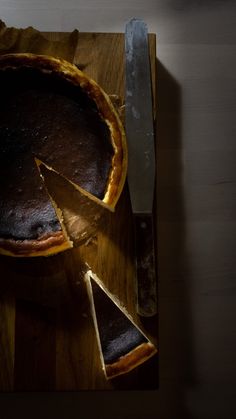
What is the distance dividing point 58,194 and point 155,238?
20 centimetres

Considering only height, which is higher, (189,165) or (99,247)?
(189,165)

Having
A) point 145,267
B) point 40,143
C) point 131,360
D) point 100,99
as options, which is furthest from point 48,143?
point 131,360

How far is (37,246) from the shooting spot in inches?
42.5

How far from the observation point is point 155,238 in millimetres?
1136

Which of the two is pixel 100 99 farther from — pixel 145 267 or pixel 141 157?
pixel 145 267

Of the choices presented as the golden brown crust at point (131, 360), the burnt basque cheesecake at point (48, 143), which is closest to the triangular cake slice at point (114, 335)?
the golden brown crust at point (131, 360)

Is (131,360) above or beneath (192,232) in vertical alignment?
beneath

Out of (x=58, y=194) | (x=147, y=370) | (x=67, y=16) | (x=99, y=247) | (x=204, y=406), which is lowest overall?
(x=204, y=406)

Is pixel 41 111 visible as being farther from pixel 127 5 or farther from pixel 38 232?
pixel 127 5

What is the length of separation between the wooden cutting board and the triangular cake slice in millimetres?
16

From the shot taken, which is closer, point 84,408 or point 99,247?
point 99,247

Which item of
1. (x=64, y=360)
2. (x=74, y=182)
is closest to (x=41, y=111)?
(x=74, y=182)

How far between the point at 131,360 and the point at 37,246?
0.87 feet

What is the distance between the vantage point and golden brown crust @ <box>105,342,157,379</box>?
1065 millimetres
